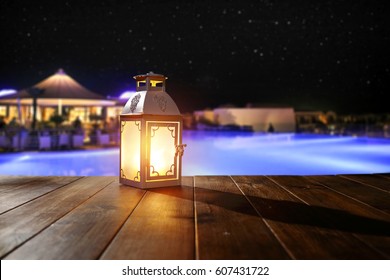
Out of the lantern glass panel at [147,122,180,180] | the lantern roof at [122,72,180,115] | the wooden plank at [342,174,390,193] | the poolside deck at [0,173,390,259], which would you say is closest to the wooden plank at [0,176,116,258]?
the poolside deck at [0,173,390,259]

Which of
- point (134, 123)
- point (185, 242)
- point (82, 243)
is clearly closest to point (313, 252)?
point (185, 242)

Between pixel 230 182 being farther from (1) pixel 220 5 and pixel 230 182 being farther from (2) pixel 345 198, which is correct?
(1) pixel 220 5

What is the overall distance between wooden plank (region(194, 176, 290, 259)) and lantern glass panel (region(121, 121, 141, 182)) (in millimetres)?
512

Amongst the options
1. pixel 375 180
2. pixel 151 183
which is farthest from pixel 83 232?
pixel 375 180

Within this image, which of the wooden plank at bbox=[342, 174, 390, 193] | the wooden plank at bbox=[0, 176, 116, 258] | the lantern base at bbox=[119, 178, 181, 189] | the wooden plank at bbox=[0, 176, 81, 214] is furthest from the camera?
the wooden plank at bbox=[342, 174, 390, 193]

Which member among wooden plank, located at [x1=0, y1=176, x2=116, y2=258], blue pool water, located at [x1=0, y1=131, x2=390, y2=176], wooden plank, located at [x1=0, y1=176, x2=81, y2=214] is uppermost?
wooden plank, located at [x1=0, y1=176, x2=116, y2=258]

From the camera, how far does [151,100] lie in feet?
8.26

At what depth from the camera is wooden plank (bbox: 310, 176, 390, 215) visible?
198 centimetres

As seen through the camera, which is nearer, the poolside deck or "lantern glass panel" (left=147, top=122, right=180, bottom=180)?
the poolside deck

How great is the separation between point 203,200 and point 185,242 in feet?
2.53

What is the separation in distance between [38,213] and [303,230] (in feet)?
4.00

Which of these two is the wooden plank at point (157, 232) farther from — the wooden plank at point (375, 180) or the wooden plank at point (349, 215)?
the wooden plank at point (375, 180)

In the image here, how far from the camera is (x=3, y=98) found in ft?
36.8

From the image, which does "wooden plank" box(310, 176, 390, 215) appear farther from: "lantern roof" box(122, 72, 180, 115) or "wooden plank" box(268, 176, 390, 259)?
"lantern roof" box(122, 72, 180, 115)
